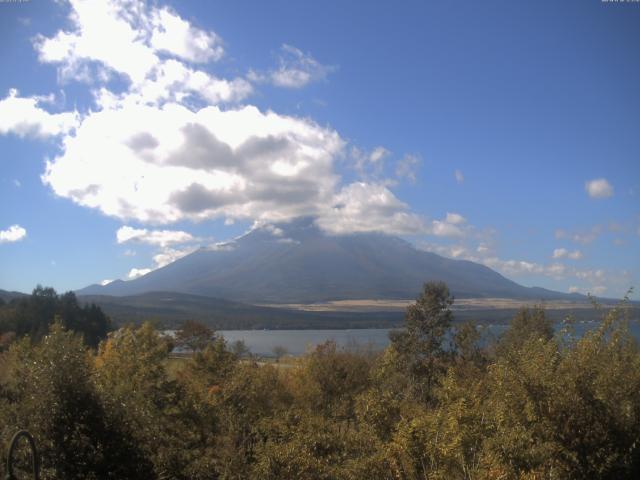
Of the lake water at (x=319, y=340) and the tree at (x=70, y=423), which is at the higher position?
the tree at (x=70, y=423)

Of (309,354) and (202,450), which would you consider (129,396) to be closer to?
(202,450)

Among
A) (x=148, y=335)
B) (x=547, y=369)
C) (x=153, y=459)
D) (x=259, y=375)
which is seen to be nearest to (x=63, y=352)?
(x=153, y=459)

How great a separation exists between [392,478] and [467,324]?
31.5 metres

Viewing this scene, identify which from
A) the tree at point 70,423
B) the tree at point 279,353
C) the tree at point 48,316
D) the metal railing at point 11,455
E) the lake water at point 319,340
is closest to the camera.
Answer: the metal railing at point 11,455

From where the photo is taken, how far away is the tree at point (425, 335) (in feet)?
121

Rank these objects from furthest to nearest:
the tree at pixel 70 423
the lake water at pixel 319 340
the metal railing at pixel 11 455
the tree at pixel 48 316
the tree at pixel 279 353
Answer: the tree at pixel 48 316 → the tree at pixel 279 353 → the lake water at pixel 319 340 → the tree at pixel 70 423 → the metal railing at pixel 11 455

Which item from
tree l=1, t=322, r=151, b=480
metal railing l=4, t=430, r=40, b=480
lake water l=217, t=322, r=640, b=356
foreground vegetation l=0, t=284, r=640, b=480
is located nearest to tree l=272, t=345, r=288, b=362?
lake water l=217, t=322, r=640, b=356

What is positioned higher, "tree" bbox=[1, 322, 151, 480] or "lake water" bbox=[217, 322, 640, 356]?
"tree" bbox=[1, 322, 151, 480]

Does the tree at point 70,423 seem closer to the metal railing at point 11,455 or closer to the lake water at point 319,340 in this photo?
the metal railing at point 11,455

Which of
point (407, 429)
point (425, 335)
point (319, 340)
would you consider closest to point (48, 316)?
point (319, 340)

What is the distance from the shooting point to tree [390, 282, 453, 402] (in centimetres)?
3688

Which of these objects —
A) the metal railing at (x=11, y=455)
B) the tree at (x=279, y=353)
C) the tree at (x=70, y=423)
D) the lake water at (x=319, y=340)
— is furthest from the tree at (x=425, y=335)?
the metal railing at (x=11, y=455)

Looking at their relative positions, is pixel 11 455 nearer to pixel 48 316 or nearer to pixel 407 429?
pixel 407 429

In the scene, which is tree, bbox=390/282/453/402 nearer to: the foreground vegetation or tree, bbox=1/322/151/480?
the foreground vegetation
